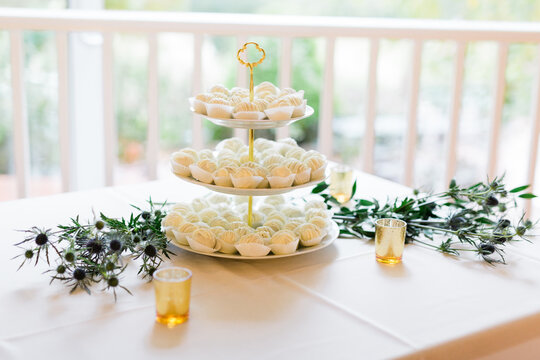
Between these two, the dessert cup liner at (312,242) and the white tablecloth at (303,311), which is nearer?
the white tablecloth at (303,311)

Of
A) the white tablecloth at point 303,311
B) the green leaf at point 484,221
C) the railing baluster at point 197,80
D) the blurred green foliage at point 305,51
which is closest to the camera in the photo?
the white tablecloth at point 303,311

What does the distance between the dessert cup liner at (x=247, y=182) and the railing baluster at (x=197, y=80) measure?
43.6 inches

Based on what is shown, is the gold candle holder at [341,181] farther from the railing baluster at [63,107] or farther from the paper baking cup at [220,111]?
the railing baluster at [63,107]

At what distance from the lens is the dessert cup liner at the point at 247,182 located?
1.03m

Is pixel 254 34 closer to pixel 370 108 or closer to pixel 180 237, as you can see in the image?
pixel 370 108

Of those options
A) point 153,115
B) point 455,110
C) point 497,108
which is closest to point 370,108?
point 455,110

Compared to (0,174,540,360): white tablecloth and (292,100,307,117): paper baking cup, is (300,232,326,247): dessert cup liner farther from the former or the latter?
(292,100,307,117): paper baking cup

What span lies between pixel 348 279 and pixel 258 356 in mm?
276

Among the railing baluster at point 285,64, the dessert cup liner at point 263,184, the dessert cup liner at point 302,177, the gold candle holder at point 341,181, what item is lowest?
the gold candle holder at point 341,181

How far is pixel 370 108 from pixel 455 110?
306mm

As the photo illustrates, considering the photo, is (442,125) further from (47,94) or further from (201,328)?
(201,328)

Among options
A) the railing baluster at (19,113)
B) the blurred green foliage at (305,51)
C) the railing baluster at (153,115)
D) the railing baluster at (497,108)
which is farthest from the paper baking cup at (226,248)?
the blurred green foliage at (305,51)

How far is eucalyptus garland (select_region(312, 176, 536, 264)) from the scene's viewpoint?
45.1 inches

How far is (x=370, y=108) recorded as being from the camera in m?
2.26
